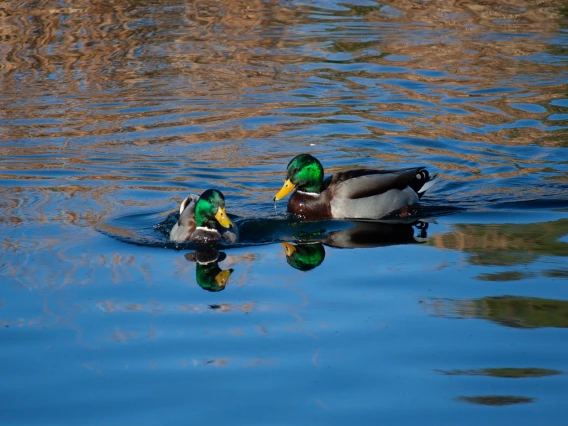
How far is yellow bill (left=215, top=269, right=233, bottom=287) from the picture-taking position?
26.4 ft

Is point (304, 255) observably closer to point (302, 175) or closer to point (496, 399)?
point (302, 175)

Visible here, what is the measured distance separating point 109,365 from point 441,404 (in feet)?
6.56

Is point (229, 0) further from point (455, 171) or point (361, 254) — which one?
point (361, 254)

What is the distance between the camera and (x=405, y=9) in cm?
1933

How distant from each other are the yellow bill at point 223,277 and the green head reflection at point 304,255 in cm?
54

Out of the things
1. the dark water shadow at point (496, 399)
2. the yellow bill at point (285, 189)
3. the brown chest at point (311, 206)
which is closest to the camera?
the dark water shadow at point (496, 399)

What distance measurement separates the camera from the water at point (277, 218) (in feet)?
19.9

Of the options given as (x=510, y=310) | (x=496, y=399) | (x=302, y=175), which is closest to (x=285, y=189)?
(x=302, y=175)

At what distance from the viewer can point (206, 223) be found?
914 centimetres

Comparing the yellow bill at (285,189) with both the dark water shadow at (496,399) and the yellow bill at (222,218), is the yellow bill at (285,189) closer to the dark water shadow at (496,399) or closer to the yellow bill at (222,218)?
the yellow bill at (222,218)

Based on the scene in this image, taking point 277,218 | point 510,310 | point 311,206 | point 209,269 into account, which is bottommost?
point 510,310

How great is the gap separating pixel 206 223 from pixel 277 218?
3.96 feet

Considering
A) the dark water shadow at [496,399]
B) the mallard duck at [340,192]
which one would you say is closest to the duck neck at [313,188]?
the mallard duck at [340,192]

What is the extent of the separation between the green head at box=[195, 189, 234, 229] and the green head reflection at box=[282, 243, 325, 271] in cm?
57
